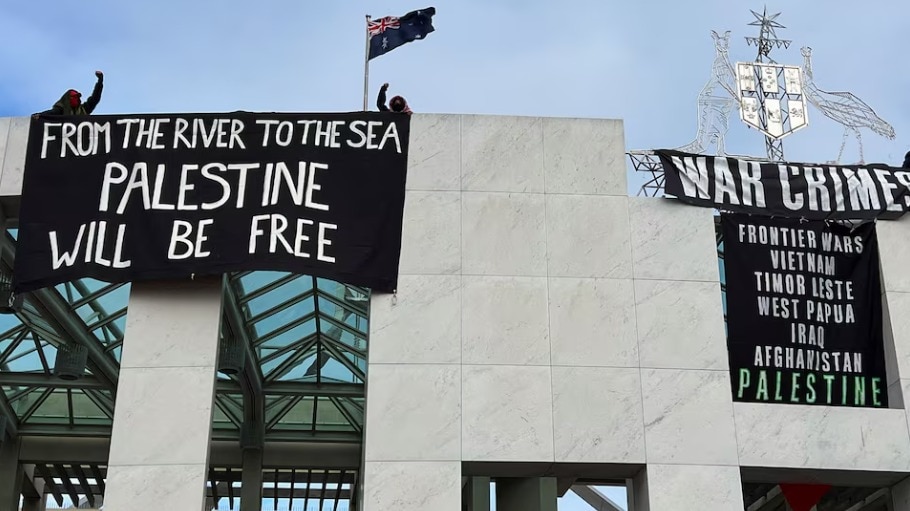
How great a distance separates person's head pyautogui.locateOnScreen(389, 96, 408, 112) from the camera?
60.0 feet

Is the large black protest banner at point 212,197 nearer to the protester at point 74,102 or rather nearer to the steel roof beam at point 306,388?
the protester at point 74,102

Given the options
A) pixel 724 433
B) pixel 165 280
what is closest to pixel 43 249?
pixel 165 280

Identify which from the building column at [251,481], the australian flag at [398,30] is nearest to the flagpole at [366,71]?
the australian flag at [398,30]

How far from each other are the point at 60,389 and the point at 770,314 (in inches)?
831

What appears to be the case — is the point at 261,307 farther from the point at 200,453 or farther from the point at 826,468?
the point at 826,468

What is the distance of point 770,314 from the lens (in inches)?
713

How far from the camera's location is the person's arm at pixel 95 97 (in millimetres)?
18344

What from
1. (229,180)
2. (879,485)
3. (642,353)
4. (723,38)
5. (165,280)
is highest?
(723,38)

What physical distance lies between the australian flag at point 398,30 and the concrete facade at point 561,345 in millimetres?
2859

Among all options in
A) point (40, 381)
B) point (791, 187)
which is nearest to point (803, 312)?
point (791, 187)

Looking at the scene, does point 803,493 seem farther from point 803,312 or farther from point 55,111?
point 55,111

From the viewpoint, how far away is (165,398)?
16484 mm

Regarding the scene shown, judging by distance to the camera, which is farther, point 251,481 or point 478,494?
point 251,481

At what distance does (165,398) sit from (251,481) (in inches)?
603
